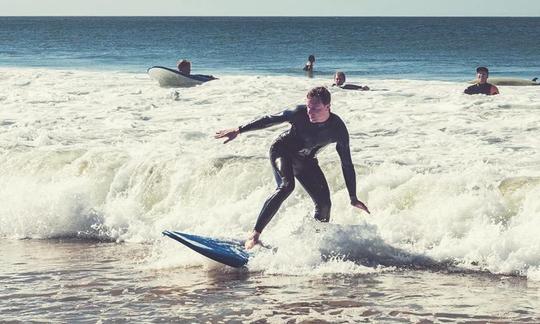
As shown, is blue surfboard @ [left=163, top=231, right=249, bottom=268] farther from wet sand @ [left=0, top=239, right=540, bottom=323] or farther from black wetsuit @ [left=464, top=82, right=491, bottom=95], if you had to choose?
black wetsuit @ [left=464, top=82, right=491, bottom=95]

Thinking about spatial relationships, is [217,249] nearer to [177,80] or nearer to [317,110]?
[317,110]

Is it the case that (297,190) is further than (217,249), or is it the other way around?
(297,190)

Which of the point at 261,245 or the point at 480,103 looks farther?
the point at 480,103

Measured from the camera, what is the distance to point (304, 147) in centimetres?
912

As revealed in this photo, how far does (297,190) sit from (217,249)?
2.79 metres

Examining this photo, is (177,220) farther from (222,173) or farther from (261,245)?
(261,245)

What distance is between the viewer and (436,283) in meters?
8.48

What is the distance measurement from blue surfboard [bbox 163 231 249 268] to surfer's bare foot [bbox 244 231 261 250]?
68 mm

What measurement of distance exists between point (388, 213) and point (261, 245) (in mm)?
2157

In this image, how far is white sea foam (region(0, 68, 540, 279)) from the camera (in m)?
9.39

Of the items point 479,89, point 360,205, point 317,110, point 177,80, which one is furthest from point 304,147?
point 177,80

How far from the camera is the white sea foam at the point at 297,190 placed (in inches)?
370

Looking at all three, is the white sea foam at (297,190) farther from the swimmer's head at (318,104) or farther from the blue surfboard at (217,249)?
the swimmer's head at (318,104)

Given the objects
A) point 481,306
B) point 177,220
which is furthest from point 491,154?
point 481,306
